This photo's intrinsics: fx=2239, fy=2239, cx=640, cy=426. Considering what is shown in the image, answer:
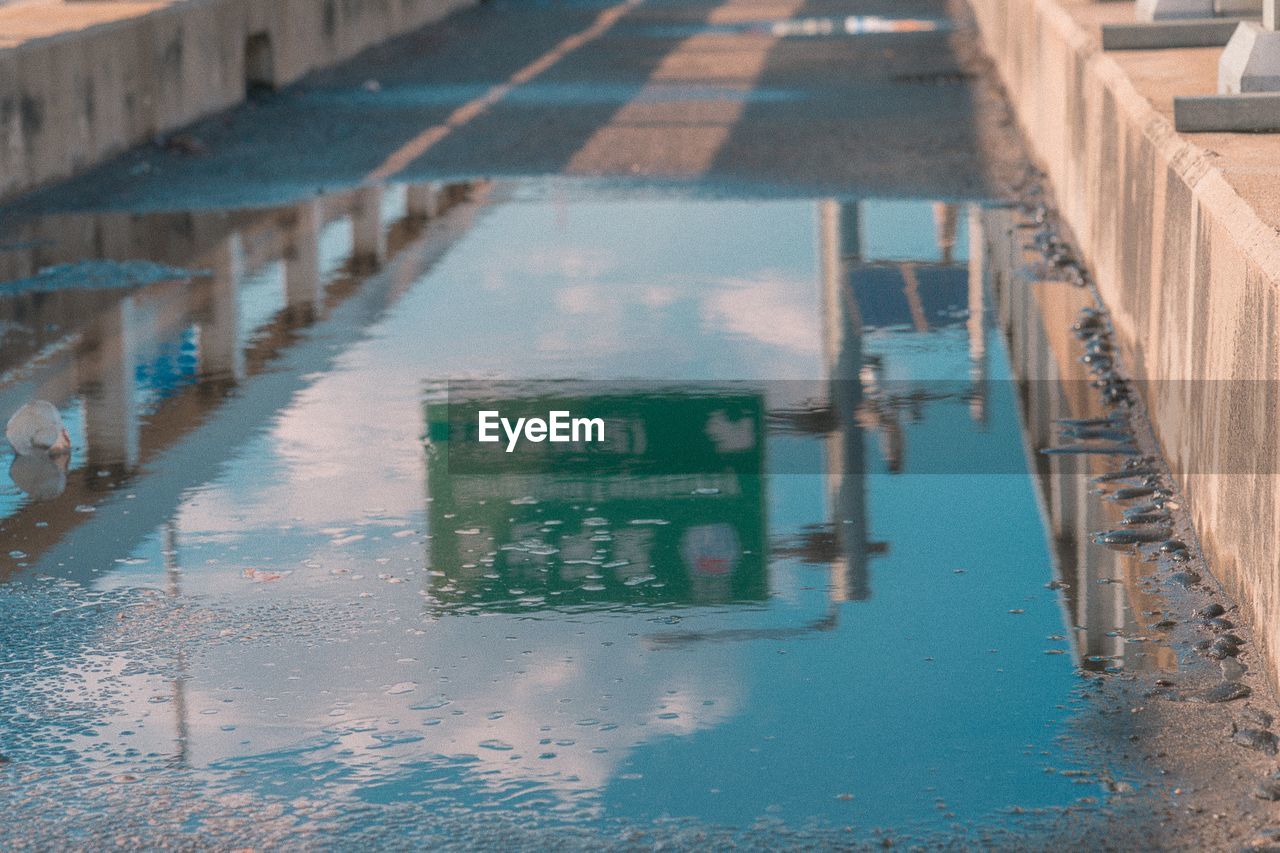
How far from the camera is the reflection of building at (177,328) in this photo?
7828mm

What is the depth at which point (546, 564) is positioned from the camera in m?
6.87

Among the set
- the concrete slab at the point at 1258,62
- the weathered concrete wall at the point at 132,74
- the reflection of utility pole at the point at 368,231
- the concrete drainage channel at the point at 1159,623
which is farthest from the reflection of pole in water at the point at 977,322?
the weathered concrete wall at the point at 132,74

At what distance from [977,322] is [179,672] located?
5.38 meters

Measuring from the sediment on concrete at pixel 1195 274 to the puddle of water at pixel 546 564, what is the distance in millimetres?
429

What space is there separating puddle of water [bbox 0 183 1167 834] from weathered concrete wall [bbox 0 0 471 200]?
335 centimetres

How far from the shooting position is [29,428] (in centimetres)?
828

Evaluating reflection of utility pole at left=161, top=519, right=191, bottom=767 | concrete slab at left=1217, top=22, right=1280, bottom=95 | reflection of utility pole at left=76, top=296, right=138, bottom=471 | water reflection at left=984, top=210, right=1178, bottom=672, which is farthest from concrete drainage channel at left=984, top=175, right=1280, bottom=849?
reflection of utility pole at left=76, top=296, right=138, bottom=471

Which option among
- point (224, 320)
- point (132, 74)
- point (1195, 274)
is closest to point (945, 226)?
point (224, 320)

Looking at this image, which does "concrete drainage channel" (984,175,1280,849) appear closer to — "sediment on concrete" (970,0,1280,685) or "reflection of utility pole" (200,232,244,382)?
"sediment on concrete" (970,0,1280,685)

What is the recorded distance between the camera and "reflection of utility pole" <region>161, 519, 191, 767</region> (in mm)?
5383

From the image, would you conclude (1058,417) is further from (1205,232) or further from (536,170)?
(536,170)

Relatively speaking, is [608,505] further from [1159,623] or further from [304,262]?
[304,262]

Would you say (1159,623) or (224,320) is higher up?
(224,320)

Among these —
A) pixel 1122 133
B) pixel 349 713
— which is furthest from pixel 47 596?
pixel 1122 133
